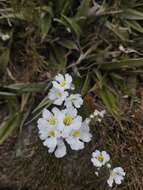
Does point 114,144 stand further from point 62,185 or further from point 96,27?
point 96,27

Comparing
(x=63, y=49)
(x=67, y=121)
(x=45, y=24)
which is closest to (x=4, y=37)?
(x=45, y=24)

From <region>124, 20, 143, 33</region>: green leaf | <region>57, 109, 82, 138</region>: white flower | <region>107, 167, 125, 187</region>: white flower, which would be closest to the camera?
<region>57, 109, 82, 138</region>: white flower

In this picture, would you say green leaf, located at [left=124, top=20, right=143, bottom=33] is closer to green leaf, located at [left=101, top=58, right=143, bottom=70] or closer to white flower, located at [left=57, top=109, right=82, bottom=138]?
green leaf, located at [left=101, top=58, right=143, bottom=70]

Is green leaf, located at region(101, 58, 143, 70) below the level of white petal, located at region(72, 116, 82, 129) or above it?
below

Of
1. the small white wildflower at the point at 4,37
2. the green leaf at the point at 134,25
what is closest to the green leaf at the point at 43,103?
the small white wildflower at the point at 4,37

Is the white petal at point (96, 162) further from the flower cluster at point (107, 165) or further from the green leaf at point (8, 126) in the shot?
the green leaf at point (8, 126)

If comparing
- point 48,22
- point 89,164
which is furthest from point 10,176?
point 48,22

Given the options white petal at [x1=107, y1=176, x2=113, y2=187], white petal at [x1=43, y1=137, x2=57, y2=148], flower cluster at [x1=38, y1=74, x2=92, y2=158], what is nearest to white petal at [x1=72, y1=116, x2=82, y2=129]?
flower cluster at [x1=38, y1=74, x2=92, y2=158]

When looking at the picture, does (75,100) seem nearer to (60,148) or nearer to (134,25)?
(60,148)
